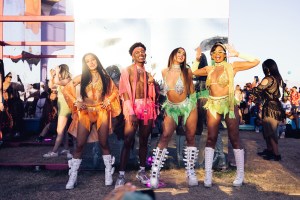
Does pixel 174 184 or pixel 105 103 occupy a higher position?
pixel 105 103

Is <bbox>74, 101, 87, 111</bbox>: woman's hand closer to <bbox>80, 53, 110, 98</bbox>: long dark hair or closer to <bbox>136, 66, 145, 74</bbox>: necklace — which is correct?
<bbox>80, 53, 110, 98</bbox>: long dark hair

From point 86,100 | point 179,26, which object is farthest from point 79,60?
point 179,26

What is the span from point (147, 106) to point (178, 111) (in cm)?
38

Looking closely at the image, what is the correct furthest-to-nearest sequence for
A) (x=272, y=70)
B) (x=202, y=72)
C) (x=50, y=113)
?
(x=50, y=113)
(x=272, y=70)
(x=202, y=72)

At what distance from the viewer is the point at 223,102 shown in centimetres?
396

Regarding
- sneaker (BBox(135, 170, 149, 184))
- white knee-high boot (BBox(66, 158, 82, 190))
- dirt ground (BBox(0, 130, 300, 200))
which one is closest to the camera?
dirt ground (BBox(0, 130, 300, 200))

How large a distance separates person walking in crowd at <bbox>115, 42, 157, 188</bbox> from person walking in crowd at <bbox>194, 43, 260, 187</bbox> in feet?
2.37

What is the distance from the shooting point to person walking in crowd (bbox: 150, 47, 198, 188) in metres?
4.02

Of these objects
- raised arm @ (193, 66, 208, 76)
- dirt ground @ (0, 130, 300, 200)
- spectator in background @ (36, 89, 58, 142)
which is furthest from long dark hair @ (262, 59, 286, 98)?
spectator in background @ (36, 89, 58, 142)

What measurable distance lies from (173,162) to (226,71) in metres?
1.65

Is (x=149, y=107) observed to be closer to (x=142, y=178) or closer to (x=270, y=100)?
(x=142, y=178)

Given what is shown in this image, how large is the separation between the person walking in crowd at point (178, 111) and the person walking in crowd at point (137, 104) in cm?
20

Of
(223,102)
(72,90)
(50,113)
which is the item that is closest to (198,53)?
(223,102)

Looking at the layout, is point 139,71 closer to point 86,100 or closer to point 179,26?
point 86,100
